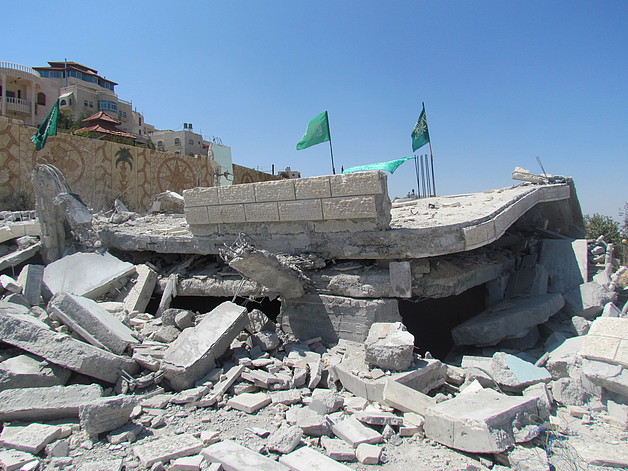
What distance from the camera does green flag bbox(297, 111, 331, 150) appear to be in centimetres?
905

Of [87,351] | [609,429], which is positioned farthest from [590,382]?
[87,351]

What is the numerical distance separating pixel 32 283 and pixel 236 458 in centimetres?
466

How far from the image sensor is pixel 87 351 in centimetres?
387

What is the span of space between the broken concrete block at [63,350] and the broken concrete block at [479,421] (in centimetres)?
281

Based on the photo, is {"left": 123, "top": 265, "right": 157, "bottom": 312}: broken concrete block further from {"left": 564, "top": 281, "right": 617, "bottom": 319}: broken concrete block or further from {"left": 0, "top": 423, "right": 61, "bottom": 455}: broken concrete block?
{"left": 564, "top": 281, "right": 617, "bottom": 319}: broken concrete block

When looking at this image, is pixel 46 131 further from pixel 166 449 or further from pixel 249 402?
pixel 166 449

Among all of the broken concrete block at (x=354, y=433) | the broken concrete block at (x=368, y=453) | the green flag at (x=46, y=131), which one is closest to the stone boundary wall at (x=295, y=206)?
the broken concrete block at (x=354, y=433)

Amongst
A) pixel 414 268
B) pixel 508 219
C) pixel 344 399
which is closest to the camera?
pixel 344 399

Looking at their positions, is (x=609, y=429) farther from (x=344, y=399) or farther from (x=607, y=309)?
(x=607, y=309)

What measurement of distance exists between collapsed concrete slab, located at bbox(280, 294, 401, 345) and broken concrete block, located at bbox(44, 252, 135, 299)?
8.65 ft

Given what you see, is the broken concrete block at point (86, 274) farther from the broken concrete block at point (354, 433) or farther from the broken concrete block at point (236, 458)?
the broken concrete block at point (354, 433)

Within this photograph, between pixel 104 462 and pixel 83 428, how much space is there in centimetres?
45

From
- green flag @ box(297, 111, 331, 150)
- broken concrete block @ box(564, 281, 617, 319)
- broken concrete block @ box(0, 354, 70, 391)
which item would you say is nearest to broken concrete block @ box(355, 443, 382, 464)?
broken concrete block @ box(0, 354, 70, 391)

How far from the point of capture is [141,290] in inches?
238
